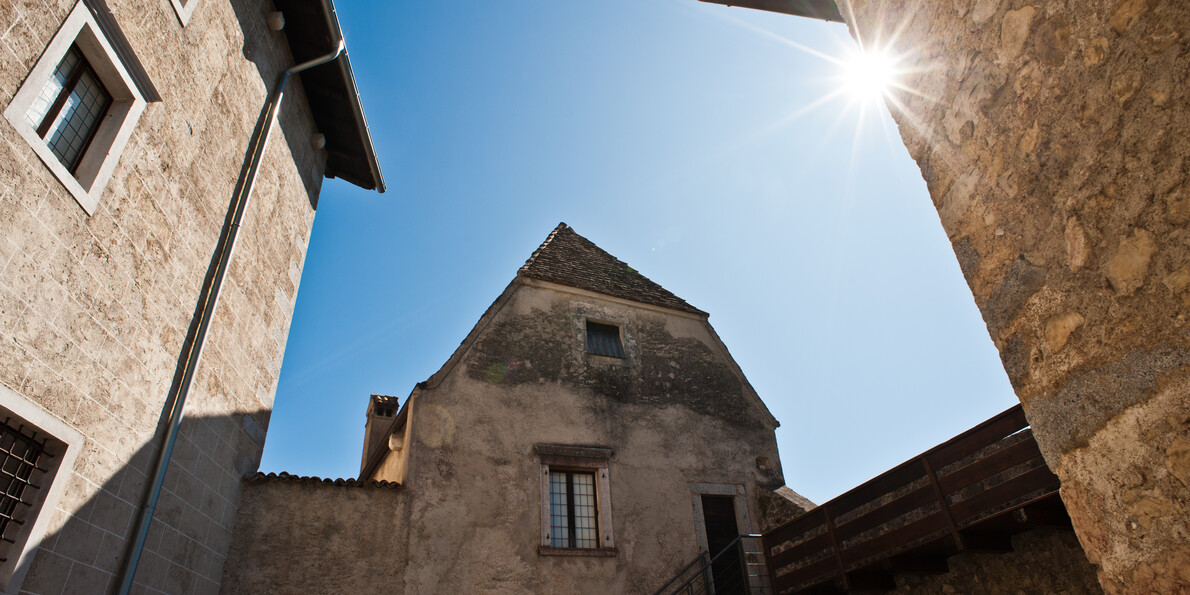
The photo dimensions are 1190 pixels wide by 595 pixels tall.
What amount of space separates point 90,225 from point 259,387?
3.93 metres

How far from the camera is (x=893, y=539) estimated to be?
296 inches

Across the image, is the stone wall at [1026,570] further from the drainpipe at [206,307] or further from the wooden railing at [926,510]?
the drainpipe at [206,307]

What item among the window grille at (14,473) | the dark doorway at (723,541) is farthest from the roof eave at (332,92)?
the dark doorway at (723,541)

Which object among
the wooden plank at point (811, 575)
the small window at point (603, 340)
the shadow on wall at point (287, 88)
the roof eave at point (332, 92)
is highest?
the roof eave at point (332, 92)

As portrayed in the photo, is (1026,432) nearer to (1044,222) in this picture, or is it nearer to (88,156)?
(1044,222)

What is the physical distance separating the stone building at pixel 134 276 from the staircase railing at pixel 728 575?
649 centimetres

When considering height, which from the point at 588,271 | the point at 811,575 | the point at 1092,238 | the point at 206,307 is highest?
the point at 588,271

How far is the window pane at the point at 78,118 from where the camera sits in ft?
16.5

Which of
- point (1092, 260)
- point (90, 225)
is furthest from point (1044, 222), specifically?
point (90, 225)

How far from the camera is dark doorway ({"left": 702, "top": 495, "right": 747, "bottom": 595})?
10508 millimetres

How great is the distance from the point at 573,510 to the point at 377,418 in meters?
6.92

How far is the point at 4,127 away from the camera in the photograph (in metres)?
4.30

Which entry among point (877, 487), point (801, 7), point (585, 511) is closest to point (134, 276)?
point (801, 7)

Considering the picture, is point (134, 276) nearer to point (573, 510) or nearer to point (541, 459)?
point (541, 459)
